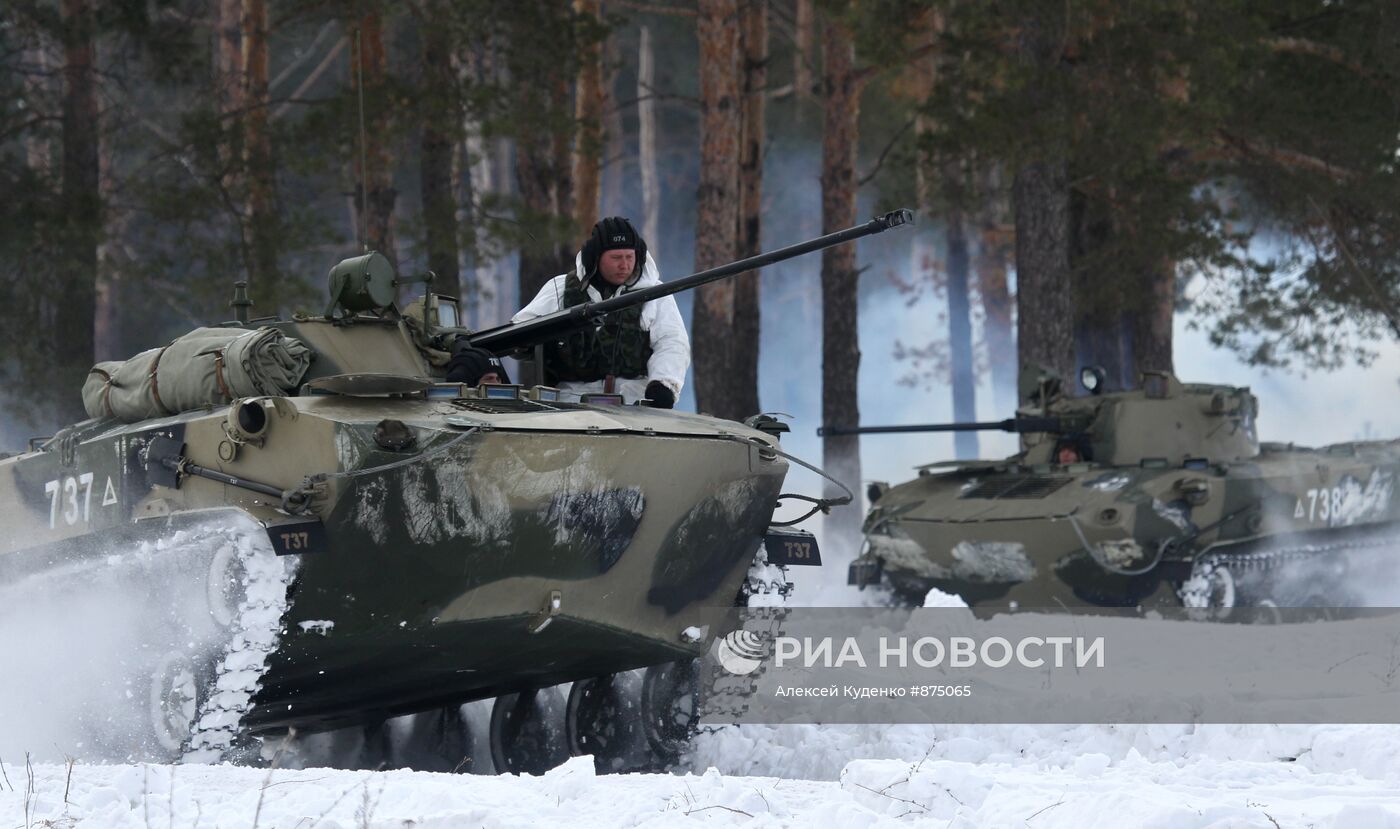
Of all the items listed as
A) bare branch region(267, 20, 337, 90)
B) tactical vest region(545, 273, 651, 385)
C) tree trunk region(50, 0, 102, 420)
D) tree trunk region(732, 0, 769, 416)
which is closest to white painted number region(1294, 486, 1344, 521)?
tactical vest region(545, 273, 651, 385)

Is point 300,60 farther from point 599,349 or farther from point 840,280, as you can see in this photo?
point 599,349

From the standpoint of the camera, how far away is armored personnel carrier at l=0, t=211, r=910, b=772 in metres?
6.40

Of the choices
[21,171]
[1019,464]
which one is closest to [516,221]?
[21,171]

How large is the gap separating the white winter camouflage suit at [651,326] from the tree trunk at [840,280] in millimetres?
12059

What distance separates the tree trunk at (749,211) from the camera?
67.4 ft

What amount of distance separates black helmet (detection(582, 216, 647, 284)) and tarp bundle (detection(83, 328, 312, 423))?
1389 millimetres

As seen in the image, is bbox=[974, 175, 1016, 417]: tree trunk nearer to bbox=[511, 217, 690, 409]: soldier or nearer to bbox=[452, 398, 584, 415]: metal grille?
bbox=[511, 217, 690, 409]: soldier

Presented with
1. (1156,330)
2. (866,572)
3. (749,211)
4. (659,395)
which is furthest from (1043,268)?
(659,395)

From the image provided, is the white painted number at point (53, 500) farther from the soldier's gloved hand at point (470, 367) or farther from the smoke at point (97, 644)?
the soldier's gloved hand at point (470, 367)

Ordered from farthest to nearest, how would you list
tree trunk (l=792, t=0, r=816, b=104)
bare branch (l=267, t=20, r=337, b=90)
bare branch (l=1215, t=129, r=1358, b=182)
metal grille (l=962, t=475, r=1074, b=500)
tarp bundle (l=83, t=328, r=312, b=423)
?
bare branch (l=267, t=20, r=337, b=90), tree trunk (l=792, t=0, r=816, b=104), bare branch (l=1215, t=129, r=1358, b=182), metal grille (l=962, t=475, r=1074, b=500), tarp bundle (l=83, t=328, r=312, b=423)

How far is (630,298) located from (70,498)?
249 cm

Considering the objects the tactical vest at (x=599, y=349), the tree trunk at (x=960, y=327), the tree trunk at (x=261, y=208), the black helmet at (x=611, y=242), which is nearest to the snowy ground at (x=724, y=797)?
the tactical vest at (x=599, y=349)

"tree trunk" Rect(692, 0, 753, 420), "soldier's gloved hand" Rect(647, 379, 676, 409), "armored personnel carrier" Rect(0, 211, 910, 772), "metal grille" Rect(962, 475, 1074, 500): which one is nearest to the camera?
"armored personnel carrier" Rect(0, 211, 910, 772)

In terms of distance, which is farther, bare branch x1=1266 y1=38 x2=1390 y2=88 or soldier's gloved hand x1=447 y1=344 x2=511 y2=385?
bare branch x1=1266 y1=38 x2=1390 y2=88
